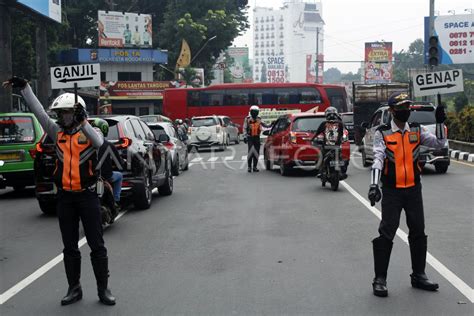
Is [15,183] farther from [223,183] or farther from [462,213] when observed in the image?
[462,213]

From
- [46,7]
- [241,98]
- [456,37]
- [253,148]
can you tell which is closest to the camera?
[253,148]

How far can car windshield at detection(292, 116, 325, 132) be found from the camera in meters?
17.0

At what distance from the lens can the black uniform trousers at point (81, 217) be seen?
574 cm

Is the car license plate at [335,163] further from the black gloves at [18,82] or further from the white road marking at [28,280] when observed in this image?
the black gloves at [18,82]

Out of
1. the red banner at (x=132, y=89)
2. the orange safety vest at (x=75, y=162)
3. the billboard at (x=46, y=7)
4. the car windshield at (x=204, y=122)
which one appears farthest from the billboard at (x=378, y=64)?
the orange safety vest at (x=75, y=162)

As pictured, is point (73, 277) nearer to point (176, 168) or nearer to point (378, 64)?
point (176, 168)

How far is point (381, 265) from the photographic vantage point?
5895 millimetres

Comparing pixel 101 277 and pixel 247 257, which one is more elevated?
pixel 101 277

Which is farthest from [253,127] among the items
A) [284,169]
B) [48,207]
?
[48,207]

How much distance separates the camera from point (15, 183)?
13.6 metres

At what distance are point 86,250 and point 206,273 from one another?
208 centimetres

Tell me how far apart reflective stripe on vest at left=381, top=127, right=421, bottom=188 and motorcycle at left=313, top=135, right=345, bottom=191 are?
7550 mm

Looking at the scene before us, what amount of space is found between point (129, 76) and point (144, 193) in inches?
1962

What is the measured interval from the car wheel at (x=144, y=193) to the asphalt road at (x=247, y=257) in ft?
0.65
